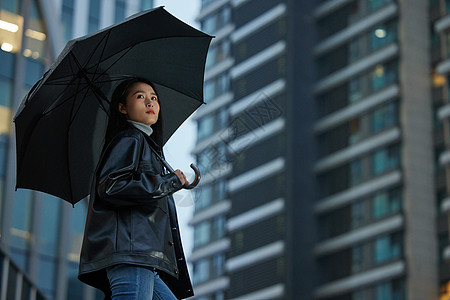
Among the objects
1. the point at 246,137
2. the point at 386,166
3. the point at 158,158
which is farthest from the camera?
the point at 386,166

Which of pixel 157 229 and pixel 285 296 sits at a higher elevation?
pixel 285 296

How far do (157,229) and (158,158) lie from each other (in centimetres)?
38

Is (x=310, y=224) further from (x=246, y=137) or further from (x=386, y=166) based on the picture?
(x=246, y=137)

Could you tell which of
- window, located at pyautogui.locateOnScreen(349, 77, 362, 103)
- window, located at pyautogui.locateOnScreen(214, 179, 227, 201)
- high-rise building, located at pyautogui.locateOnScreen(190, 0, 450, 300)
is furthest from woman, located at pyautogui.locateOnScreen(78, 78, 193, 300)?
window, located at pyautogui.locateOnScreen(214, 179, 227, 201)

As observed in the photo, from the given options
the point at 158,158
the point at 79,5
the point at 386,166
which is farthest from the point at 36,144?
the point at 386,166

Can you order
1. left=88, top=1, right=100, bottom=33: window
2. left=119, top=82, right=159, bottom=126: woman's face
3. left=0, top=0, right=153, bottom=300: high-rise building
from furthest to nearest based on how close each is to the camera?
1. left=88, top=1, right=100, bottom=33: window
2. left=0, top=0, right=153, bottom=300: high-rise building
3. left=119, top=82, right=159, bottom=126: woman's face

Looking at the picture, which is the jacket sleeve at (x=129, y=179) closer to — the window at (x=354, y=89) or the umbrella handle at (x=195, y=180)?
the umbrella handle at (x=195, y=180)

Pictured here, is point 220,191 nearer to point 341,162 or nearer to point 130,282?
point 341,162

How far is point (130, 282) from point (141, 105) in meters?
0.91

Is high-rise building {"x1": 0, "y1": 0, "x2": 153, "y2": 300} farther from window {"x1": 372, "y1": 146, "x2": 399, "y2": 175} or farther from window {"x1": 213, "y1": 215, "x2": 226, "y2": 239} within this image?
window {"x1": 213, "y1": 215, "x2": 226, "y2": 239}

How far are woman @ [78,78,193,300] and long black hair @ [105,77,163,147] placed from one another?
160 mm

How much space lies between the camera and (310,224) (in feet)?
209

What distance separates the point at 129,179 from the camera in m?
4.33

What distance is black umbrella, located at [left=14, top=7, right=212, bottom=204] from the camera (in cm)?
478
